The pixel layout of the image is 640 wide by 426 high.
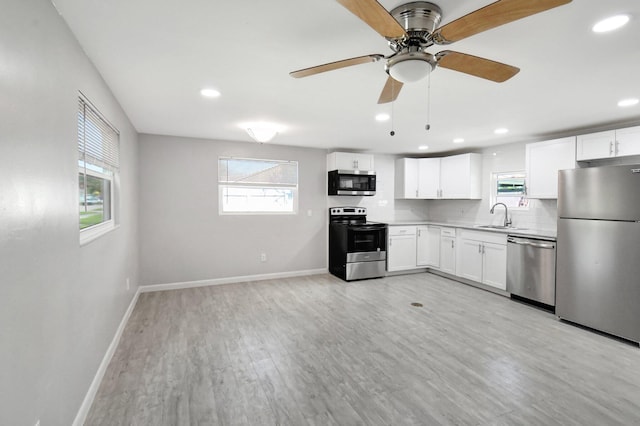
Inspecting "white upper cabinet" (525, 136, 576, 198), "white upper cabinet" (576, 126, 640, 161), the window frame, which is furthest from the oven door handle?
"white upper cabinet" (576, 126, 640, 161)

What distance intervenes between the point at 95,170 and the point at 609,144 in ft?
17.3

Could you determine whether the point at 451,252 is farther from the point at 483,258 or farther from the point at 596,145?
the point at 596,145

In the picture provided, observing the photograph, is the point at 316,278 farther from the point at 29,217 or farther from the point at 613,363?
the point at 29,217

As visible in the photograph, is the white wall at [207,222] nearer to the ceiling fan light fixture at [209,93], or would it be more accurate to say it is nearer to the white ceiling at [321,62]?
the white ceiling at [321,62]

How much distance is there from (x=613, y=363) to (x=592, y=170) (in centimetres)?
193

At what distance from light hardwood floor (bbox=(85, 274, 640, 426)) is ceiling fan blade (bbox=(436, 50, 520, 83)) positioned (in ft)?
6.85

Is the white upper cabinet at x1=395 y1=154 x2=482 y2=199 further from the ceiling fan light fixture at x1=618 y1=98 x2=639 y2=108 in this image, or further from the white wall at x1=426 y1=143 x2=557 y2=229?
the ceiling fan light fixture at x1=618 y1=98 x2=639 y2=108

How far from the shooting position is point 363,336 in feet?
10.3

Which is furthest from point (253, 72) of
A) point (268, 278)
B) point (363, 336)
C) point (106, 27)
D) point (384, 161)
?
point (384, 161)

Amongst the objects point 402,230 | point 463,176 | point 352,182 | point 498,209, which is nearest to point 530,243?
point 498,209

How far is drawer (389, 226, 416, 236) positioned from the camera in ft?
18.4

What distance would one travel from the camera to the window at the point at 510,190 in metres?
4.88

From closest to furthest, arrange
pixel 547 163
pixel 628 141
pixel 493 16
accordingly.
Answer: pixel 493 16, pixel 628 141, pixel 547 163

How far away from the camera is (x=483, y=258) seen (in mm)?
4785
